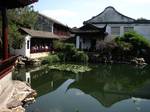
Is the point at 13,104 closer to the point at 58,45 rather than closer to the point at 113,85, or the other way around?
the point at 113,85

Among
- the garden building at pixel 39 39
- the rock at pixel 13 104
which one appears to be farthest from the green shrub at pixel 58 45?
the rock at pixel 13 104

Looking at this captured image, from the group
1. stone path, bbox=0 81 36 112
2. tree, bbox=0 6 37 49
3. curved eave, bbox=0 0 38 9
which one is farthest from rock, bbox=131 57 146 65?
curved eave, bbox=0 0 38 9

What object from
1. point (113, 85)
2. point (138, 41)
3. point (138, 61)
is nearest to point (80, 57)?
point (138, 61)

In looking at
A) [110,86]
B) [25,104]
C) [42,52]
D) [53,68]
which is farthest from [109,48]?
[25,104]

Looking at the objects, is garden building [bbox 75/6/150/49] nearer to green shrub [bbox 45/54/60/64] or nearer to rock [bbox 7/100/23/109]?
green shrub [bbox 45/54/60/64]

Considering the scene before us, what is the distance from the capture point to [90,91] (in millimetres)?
17984

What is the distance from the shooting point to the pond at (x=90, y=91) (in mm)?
13468

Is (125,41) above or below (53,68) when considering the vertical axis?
above

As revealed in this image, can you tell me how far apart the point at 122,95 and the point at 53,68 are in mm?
11924

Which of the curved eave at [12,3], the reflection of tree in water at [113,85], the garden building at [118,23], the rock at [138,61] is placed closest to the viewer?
the curved eave at [12,3]

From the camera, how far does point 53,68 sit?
92.4 ft

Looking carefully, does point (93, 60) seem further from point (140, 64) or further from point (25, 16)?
point (25, 16)

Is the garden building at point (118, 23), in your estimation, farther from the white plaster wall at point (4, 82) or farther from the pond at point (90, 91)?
the white plaster wall at point (4, 82)

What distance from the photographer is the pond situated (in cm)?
1347
